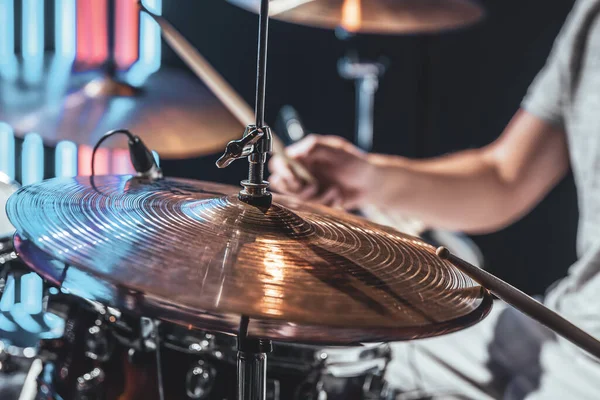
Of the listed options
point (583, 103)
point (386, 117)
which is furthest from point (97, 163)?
point (583, 103)

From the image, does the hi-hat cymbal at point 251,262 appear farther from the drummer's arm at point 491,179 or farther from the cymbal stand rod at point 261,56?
the drummer's arm at point 491,179

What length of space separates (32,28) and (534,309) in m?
1.81

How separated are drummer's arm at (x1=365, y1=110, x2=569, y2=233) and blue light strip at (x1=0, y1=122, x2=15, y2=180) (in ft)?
4.14

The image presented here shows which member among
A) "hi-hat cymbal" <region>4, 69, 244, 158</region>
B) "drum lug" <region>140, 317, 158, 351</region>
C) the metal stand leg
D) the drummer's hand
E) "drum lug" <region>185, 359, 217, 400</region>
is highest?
"hi-hat cymbal" <region>4, 69, 244, 158</region>

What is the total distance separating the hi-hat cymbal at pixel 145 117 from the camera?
107cm

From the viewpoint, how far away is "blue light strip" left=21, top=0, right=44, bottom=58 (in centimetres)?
186

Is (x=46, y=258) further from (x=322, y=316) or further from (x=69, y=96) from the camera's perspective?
(x=69, y=96)

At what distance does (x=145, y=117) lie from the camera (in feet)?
3.70

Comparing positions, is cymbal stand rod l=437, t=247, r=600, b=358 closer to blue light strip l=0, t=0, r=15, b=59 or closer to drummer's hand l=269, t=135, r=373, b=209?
drummer's hand l=269, t=135, r=373, b=209

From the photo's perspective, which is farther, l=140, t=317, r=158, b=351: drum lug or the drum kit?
l=140, t=317, r=158, b=351: drum lug

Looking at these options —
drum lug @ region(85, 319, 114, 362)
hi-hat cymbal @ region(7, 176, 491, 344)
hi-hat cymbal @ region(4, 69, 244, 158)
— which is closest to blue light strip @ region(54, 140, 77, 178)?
hi-hat cymbal @ region(4, 69, 244, 158)

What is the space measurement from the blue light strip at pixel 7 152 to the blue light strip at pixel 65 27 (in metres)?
0.29

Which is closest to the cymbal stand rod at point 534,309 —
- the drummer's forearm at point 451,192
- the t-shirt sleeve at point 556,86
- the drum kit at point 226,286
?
the drum kit at point 226,286

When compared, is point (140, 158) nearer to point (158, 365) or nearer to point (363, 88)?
point (158, 365)
